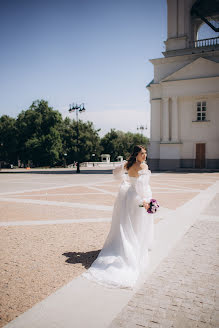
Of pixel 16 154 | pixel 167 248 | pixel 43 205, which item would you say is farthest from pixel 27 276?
pixel 16 154

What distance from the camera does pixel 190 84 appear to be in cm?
2897

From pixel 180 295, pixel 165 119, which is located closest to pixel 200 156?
pixel 165 119

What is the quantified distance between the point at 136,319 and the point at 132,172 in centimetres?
206

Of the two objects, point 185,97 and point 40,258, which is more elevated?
point 185,97

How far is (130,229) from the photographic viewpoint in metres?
3.96

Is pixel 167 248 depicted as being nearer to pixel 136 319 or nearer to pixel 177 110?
pixel 136 319

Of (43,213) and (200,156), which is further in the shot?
(200,156)

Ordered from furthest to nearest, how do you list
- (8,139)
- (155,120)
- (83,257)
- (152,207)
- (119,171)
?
(8,139)
(155,120)
(83,257)
(119,171)
(152,207)

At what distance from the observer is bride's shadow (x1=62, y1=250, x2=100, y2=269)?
416 cm

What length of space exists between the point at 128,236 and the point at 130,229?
0.36ft

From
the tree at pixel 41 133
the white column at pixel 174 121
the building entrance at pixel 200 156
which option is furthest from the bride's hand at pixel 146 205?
the tree at pixel 41 133

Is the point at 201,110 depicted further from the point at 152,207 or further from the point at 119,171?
the point at 152,207

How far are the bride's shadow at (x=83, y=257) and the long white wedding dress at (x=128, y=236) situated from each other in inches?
10.0

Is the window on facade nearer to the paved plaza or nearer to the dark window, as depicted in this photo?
the dark window
